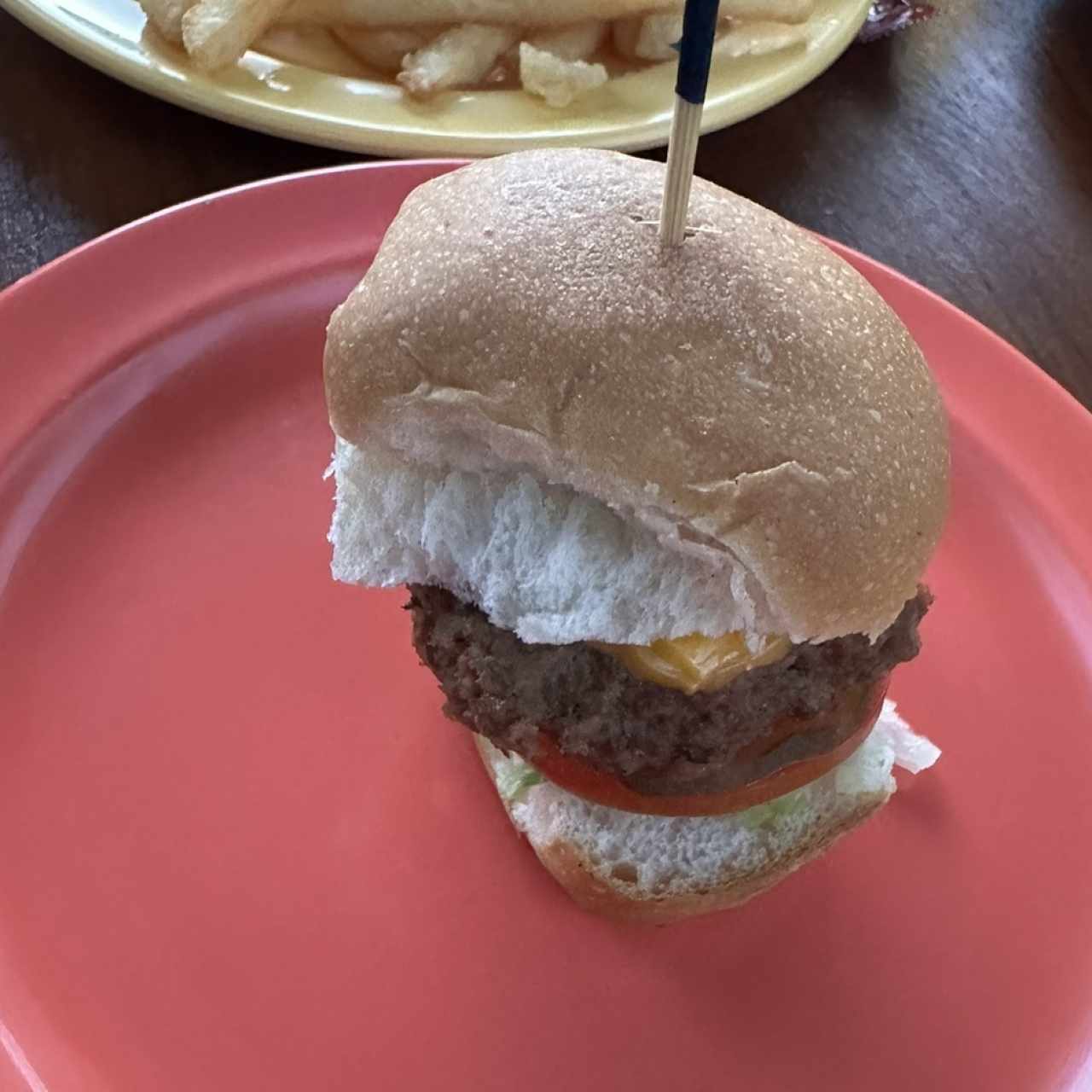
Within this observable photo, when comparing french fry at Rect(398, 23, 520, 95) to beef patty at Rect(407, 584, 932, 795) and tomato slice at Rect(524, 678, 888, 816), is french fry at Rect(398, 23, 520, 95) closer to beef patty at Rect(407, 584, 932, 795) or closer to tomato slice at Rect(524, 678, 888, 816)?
beef patty at Rect(407, 584, 932, 795)

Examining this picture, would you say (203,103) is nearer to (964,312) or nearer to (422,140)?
(422,140)

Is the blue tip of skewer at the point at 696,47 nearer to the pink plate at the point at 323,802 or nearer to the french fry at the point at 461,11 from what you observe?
the pink plate at the point at 323,802

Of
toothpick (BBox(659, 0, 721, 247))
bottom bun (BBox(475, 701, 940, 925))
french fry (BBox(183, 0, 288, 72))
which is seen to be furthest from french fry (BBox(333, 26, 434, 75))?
bottom bun (BBox(475, 701, 940, 925))

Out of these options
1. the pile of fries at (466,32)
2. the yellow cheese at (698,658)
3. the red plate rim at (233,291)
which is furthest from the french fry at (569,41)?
the yellow cheese at (698,658)

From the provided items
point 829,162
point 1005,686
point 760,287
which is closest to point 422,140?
point 829,162

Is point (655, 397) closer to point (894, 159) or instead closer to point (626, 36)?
A: point (626, 36)
